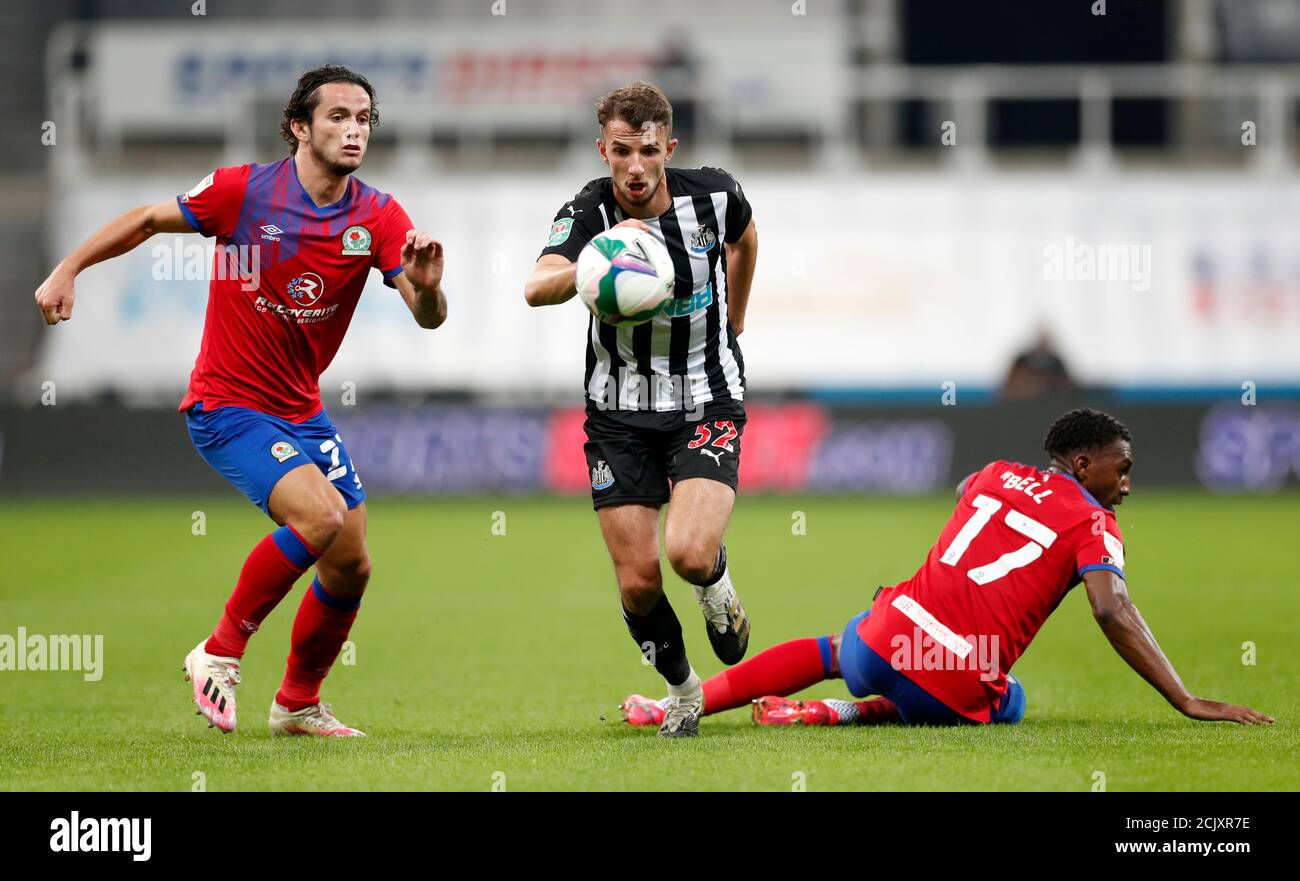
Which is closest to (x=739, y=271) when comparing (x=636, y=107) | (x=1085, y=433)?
(x=636, y=107)

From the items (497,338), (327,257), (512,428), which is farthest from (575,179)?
(327,257)

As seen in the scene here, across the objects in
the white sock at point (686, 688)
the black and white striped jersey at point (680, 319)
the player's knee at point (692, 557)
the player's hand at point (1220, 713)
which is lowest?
the player's hand at point (1220, 713)

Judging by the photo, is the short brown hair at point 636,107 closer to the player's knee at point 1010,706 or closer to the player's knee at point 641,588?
the player's knee at point 641,588

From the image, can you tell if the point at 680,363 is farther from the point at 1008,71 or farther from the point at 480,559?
the point at 1008,71

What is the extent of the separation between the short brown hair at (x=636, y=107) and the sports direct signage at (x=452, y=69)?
18189 mm

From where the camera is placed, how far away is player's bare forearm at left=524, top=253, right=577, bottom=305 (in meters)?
5.77

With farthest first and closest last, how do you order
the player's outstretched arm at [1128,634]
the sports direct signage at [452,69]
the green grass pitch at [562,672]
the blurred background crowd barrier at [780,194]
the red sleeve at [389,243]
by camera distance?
the sports direct signage at [452,69] < the blurred background crowd barrier at [780,194] < the red sleeve at [389,243] < the player's outstretched arm at [1128,634] < the green grass pitch at [562,672]

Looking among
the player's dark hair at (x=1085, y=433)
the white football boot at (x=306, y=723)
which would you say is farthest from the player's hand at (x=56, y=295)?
the player's dark hair at (x=1085, y=433)

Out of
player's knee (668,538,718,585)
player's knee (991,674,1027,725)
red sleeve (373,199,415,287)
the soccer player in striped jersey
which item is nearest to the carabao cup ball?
the soccer player in striped jersey

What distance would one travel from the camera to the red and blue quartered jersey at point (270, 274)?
641 centimetres

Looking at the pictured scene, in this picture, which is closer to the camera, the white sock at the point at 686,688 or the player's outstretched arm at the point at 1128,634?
the player's outstretched arm at the point at 1128,634

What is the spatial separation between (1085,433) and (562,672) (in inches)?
124

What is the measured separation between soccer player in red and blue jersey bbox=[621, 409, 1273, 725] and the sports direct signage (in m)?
18.3

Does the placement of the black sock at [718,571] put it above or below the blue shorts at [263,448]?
below
